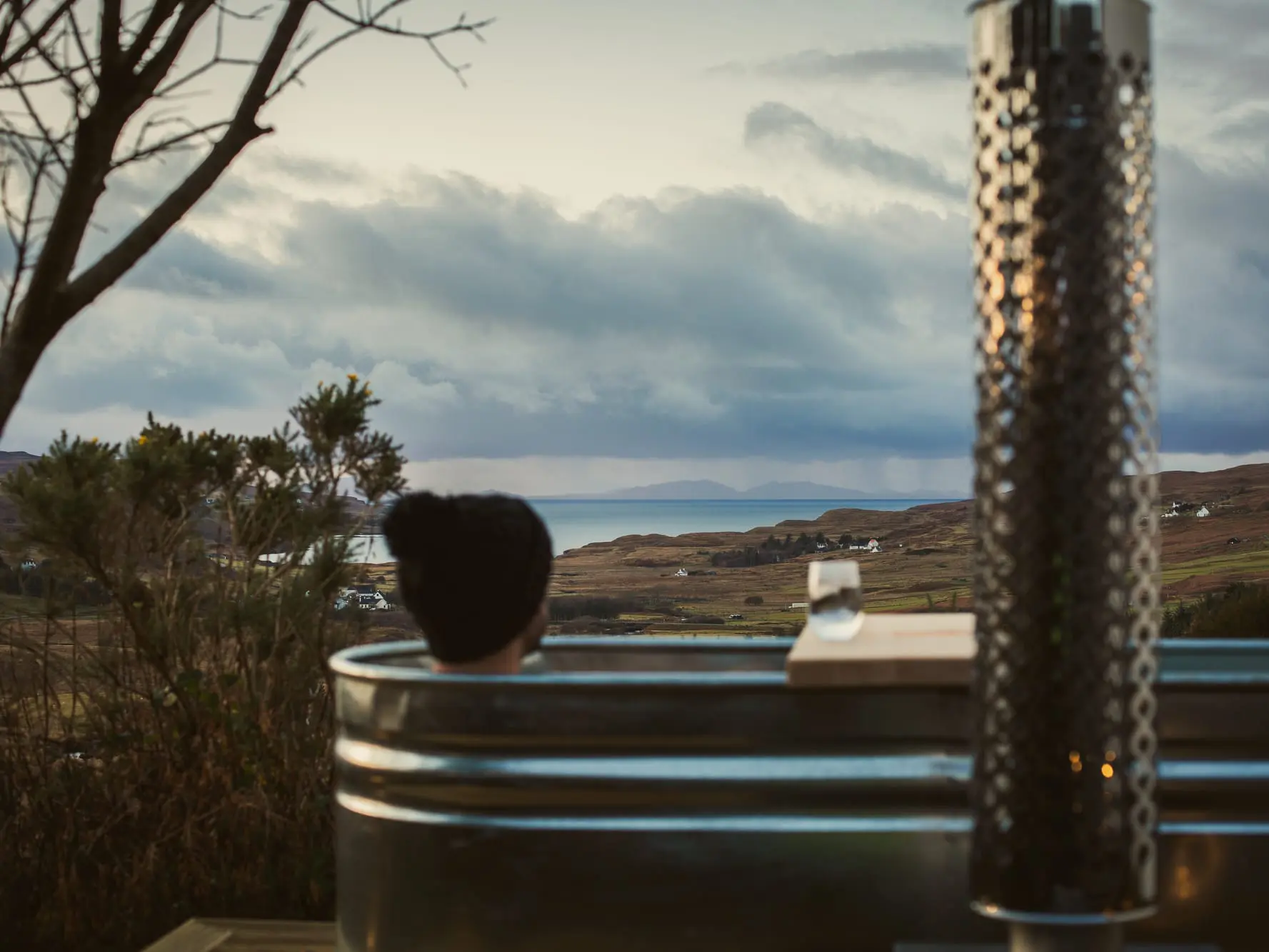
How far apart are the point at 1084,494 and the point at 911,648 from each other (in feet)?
1.72

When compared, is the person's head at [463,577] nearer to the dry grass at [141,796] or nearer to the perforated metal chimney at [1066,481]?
the perforated metal chimney at [1066,481]

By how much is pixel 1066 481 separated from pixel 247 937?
213 cm

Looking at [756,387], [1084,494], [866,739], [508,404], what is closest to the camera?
[1084,494]

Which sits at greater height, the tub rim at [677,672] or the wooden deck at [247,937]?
the tub rim at [677,672]

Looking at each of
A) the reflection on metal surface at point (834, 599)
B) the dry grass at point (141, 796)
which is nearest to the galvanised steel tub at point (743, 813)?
the reflection on metal surface at point (834, 599)

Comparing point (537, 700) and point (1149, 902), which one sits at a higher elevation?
point (537, 700)

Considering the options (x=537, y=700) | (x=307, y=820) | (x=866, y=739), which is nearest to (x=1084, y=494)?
(x=866, y=739)

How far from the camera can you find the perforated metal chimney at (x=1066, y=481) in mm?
949

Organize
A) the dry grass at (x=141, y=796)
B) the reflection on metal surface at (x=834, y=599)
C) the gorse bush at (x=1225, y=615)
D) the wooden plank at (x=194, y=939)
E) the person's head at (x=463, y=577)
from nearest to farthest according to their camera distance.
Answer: the reflection on metal surface at (x=834, y=599), the person's head at (x=463, y=577), the wooden plank at (x=194, y=939), the dry grass at (x=141, y=796), the gorse bush at (x=1225, y=615)

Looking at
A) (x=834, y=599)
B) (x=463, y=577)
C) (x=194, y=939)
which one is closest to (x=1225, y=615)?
(x=834, y=599)

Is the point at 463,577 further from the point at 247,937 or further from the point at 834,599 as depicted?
the point at 247,937

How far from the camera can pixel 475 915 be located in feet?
4.64

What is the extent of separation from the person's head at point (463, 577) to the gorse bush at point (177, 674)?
1.46m

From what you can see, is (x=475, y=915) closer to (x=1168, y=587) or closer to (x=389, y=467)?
(x=389, y=467)
